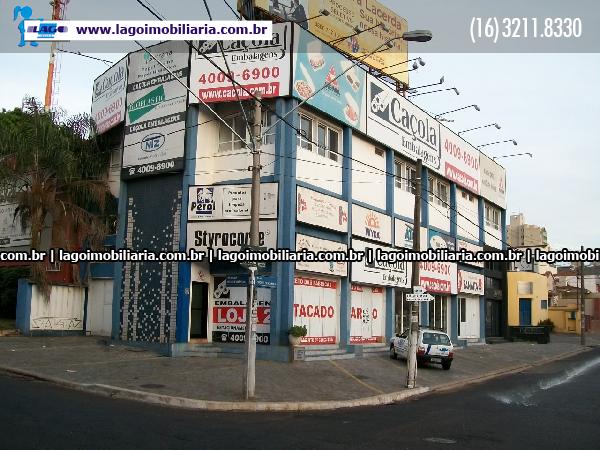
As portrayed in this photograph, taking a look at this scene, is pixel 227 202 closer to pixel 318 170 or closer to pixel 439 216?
pixel 318 170

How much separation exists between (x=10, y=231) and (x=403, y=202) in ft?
70.4

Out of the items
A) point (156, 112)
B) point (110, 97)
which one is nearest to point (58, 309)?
point (156, 112)

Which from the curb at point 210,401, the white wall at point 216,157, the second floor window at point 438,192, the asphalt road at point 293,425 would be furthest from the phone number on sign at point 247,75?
Result: the second floor window at point 438,192

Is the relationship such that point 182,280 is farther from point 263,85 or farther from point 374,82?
point 374,82

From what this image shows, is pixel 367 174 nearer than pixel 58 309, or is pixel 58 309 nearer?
pixel 58 309

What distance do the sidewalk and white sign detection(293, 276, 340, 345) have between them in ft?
4.98

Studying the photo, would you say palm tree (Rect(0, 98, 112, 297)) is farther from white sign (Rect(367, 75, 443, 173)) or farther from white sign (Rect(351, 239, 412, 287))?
white sign (Rect(367, 75, 443, 173))

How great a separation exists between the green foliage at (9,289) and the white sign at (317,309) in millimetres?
13107

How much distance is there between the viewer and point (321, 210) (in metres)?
24.0

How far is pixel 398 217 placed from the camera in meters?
30.0

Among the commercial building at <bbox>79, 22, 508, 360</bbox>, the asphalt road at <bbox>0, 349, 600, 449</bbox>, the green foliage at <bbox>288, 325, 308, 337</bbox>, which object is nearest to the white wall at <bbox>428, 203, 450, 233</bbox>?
the commercial building at <bbox>79, 22, 508, 360</bbox>

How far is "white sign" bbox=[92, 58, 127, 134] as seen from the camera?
26891 millimetres

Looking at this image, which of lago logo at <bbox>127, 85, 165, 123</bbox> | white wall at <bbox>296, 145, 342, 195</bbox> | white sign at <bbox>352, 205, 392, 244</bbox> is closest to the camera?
white wall at <bbox>296, 145, 342, 195</bbox>

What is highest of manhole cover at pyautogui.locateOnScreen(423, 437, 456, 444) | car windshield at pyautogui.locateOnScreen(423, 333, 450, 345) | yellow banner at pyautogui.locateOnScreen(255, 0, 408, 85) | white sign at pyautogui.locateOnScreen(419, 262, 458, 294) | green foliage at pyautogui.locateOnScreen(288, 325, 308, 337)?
yellow banner at pyautogui.locateOnScreen(255, 0, 408, 85)
